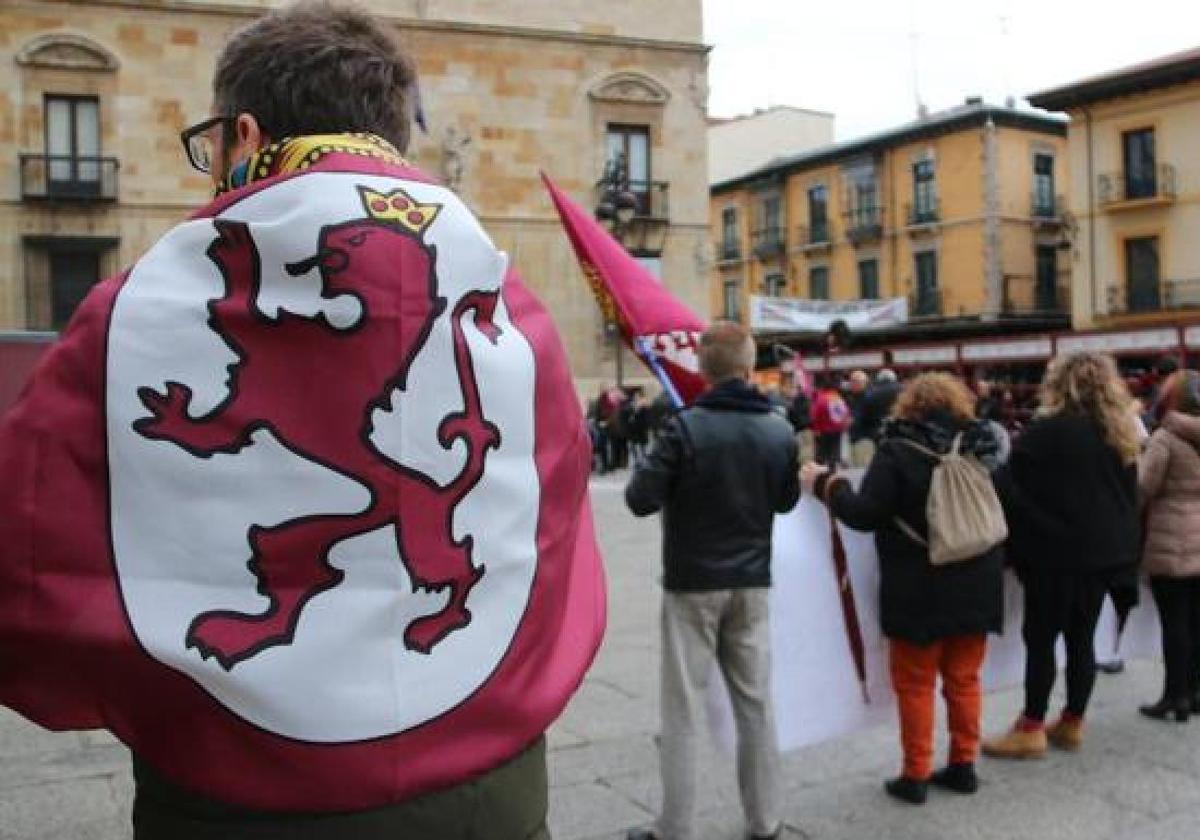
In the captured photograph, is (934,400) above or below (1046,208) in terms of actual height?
below

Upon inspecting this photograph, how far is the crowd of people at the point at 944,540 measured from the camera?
12.6ft

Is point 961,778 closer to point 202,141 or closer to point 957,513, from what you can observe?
point 957,513

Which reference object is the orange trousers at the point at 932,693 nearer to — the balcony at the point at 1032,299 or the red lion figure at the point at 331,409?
the red lion figure at the point at 331,409

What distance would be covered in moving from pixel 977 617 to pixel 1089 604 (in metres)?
0.91

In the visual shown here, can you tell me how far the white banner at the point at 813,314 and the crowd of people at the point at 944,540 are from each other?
73.4 ft

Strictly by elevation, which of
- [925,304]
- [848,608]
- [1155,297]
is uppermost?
[925,304]

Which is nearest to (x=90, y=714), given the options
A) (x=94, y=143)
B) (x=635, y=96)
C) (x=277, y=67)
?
(x=277, y=67)

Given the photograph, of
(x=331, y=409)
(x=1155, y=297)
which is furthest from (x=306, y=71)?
(x=1155, y=297)

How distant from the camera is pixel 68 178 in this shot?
22.6m

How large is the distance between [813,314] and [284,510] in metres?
30.7

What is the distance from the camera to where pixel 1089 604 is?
4.83 meters

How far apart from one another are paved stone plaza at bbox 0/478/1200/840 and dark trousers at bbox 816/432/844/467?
35.1ft

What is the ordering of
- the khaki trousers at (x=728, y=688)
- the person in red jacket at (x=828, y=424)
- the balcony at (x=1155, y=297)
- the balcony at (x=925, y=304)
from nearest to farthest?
1. the khaki trousers at (x=728, y=688)
2. the person in red jacket at (x=828, y=424)
3. the balcony at (x=1155, y=297)
4. the balcony at (x=925, y=304)

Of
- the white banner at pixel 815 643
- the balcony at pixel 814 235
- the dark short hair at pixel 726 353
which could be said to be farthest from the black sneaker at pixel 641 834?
the balcony at pixel 814 235
